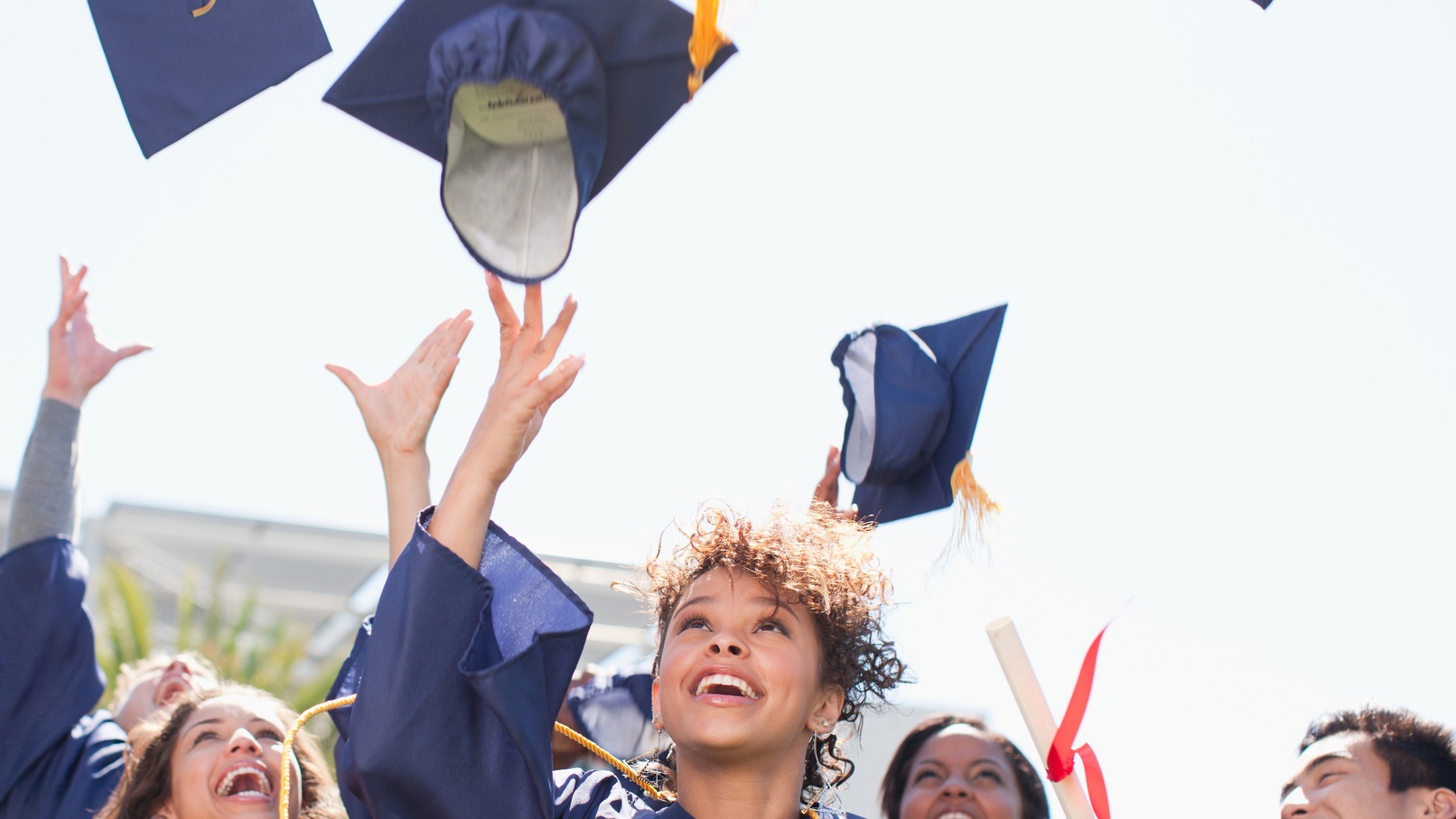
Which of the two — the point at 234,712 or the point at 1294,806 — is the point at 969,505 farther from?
the point at 234,712

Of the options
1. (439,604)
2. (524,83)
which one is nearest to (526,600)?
(439,604)

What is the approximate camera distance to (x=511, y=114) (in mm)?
2404

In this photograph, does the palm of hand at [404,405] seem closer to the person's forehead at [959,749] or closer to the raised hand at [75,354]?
the raised hand at [75,354]

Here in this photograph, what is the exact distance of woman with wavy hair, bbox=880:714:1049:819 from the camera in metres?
3.45

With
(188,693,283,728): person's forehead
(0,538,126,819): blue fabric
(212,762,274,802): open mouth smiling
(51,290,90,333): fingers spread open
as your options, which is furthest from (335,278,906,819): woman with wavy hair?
(51,290,90,333): fingers spread open

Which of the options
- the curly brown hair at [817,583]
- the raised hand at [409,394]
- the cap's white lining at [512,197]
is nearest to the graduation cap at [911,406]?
the curly brown hair at [817,583]

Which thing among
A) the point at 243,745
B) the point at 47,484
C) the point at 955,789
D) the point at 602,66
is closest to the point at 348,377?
the point at 602,66

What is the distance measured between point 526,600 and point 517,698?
0.17 metres

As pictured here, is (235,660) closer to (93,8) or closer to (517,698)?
(93,8)

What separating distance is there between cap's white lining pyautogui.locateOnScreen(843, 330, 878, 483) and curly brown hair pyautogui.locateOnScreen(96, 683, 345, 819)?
4.67 ft

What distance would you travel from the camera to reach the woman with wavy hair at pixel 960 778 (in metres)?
3.45

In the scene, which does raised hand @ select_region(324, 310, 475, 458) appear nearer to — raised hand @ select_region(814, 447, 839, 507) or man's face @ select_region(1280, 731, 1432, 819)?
raised hand @ select_region(814, 447, 839, 507)

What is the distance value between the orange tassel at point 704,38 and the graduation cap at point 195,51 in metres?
0.95

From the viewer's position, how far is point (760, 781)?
2240 millimetres
